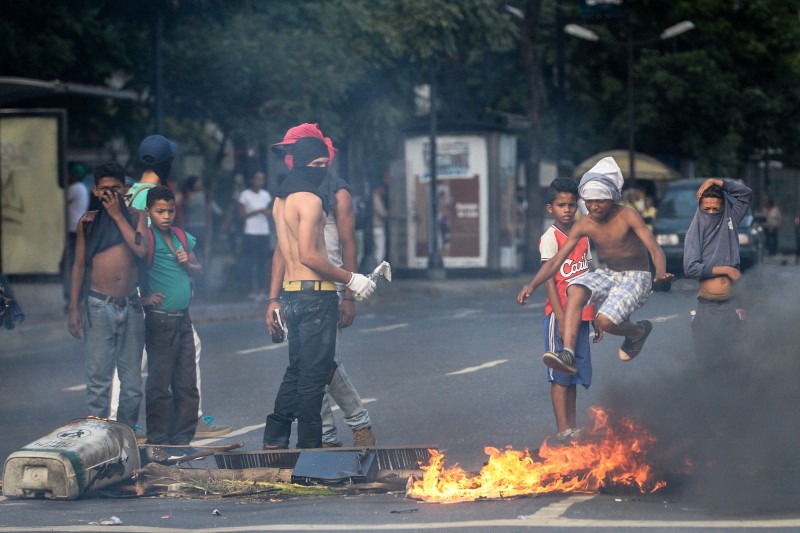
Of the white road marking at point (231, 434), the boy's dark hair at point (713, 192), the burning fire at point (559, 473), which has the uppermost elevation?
the boy's dark hair at point (713, 192)

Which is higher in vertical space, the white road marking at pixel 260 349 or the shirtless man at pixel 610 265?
the shirtless man at pixel 610 265

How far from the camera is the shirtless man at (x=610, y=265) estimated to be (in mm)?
8320

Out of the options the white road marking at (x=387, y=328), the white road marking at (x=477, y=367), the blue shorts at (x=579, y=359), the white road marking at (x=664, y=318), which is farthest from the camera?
the white road marking at (x=387, y=328)

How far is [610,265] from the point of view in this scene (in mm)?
8570

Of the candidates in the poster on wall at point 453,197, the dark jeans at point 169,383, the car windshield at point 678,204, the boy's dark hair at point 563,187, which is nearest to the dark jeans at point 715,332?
the boy's dark hair at point 563,187

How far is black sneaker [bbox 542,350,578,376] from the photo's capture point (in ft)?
26.6

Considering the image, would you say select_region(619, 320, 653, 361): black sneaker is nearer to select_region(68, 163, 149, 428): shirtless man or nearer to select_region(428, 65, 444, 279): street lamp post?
select_region(68, 163, 149, 428): shirtless man

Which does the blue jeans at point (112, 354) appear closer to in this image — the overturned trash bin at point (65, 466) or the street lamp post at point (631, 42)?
the overturned trash bin at point (65, 466)

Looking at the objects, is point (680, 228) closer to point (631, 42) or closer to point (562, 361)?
point (631, 42)

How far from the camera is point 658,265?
8.40 meters

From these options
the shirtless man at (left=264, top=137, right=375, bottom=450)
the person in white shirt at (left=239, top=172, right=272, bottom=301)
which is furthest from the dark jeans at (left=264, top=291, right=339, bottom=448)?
the person in white shirt at (left=239, top=172, right=272, bottom=301)

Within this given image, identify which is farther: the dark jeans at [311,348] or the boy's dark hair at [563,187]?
the boy's dark hair at [563,187]

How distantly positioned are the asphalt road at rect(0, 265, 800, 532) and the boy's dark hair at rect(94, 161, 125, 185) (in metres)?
1.85

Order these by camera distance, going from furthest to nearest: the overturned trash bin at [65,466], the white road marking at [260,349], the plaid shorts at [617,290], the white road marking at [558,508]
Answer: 1. the white road marking at [260,349]
2. the plaid shorts at [617,290]
3. the overturned trash bin at [65,466]
4. the white road marking at [558,508]
